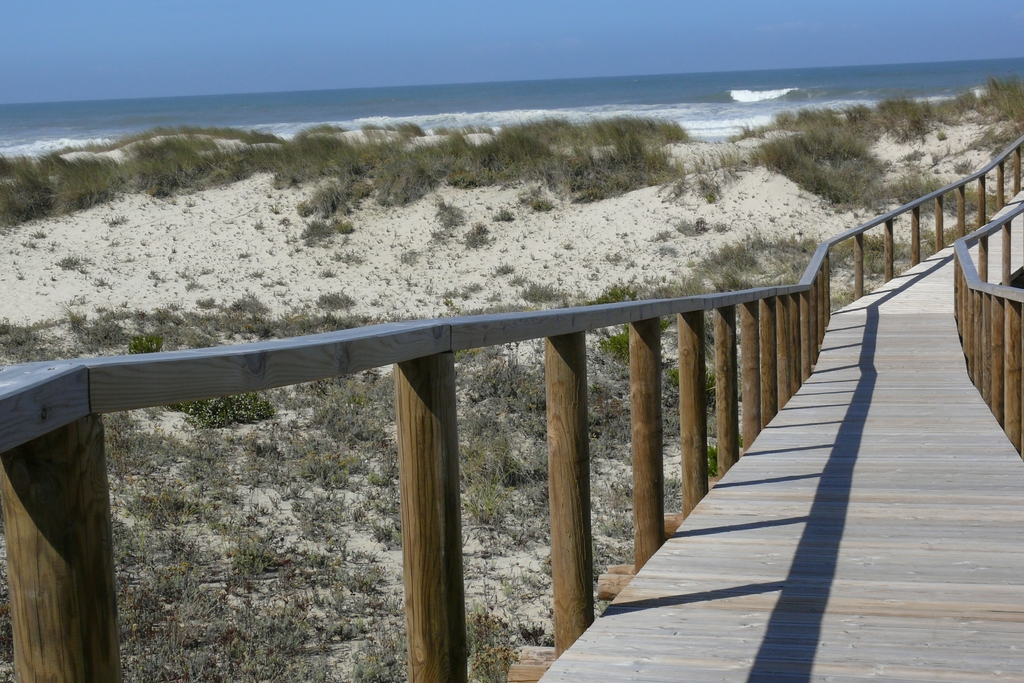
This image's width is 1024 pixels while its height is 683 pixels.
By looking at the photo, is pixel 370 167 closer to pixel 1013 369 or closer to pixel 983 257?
pixel 983 257

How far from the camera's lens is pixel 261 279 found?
1712 cm

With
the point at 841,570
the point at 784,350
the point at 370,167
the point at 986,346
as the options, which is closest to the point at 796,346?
the point at 784,350

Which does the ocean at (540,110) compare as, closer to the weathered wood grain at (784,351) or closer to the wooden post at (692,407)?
the weathered wood grain at (784,351)

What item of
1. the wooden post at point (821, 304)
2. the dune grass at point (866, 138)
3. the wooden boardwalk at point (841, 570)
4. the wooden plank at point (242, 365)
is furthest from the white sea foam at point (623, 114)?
the wooden plank at point (242, 365)

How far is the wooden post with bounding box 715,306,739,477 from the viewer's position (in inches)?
184

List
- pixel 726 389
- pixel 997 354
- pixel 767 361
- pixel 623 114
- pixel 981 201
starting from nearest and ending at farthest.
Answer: pixel 726 389 → pixel 997 354 → pixel 767 361 → pixel 981 201 → pixel 623 114

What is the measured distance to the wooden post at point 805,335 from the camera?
27.1ft

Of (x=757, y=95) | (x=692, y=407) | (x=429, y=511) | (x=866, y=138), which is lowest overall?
(x=692, y=407)

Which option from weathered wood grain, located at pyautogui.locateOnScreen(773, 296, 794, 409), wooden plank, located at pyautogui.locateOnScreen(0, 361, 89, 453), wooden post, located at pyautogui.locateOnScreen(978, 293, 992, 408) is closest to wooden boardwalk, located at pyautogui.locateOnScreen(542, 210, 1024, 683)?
wooden post, located at pyautogui.locateOnScreen(978, 293, 992, 408)

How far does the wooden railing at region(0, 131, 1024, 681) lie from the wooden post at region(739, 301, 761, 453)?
1646 millimetres

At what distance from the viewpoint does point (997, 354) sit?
19.7 ft

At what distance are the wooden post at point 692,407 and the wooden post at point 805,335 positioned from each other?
444 centimetres

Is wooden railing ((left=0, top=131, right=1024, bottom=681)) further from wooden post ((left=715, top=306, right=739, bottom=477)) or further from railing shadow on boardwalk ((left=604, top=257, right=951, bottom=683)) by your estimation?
wooden post ((left=715, top=306, right=739, bottom=477))

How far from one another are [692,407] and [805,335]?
16.4 feet
